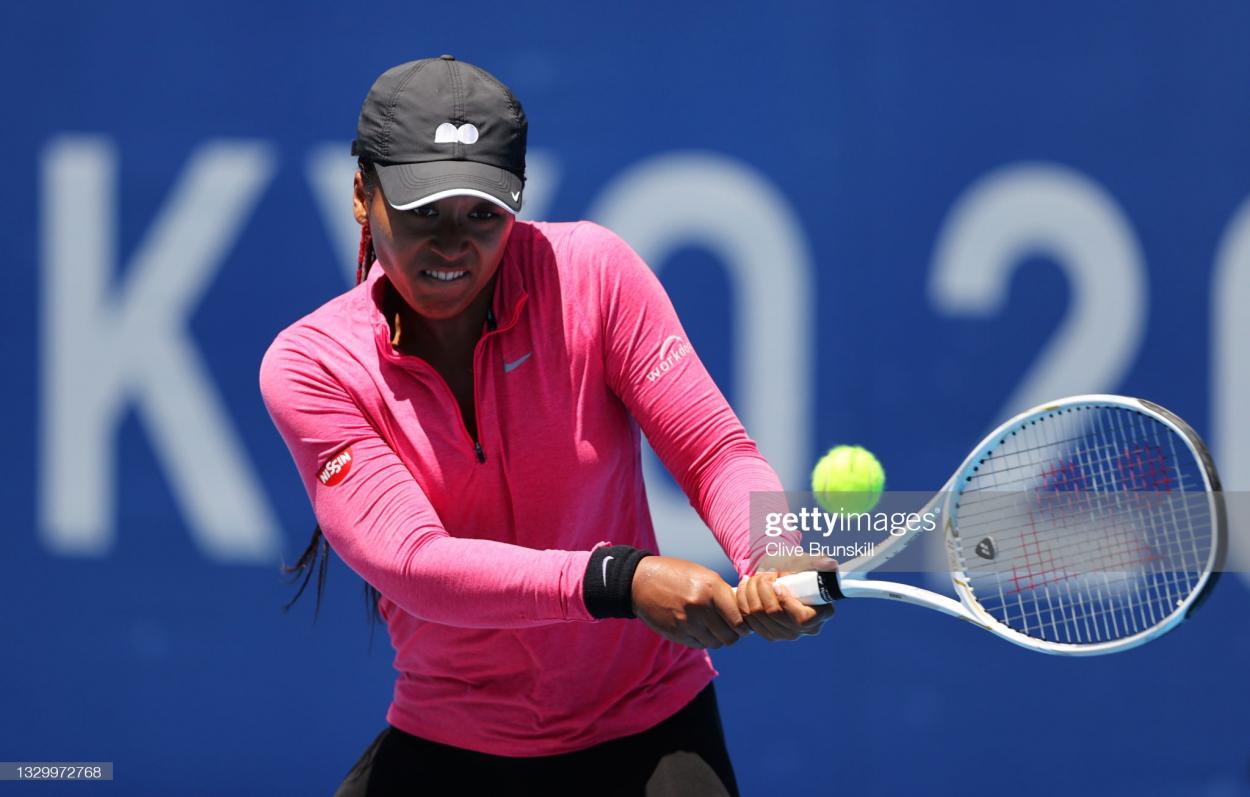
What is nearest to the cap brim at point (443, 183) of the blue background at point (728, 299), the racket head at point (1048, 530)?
the racket head at point (1048, 530)

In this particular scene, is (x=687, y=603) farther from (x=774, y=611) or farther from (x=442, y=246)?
(x=442, y=246)

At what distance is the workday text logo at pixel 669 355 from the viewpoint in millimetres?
2066

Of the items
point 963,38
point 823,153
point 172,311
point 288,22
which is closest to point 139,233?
point 172,311

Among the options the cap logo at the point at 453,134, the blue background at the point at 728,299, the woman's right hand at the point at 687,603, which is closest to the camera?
the woman's right hand at the point at 687,603

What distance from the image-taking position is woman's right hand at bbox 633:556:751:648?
186 cm

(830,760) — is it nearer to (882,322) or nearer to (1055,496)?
(882,322)

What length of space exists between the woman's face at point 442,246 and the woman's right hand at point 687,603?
17.4 inches

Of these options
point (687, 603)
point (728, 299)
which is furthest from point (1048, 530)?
point (728, 299)

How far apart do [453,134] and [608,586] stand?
0.61 m

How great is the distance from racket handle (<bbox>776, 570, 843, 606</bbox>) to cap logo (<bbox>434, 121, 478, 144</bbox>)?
0.69 metres

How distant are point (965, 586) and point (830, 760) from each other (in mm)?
1619

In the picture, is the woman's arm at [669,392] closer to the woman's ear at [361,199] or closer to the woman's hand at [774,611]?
the woman's hand at [774,611]

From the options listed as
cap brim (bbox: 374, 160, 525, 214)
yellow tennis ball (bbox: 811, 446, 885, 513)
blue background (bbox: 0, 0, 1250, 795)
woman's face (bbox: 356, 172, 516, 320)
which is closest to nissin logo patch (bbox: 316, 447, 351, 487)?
woman's face (bbox: 356, 172, 516, 320)

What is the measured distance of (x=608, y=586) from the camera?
1862 mm
